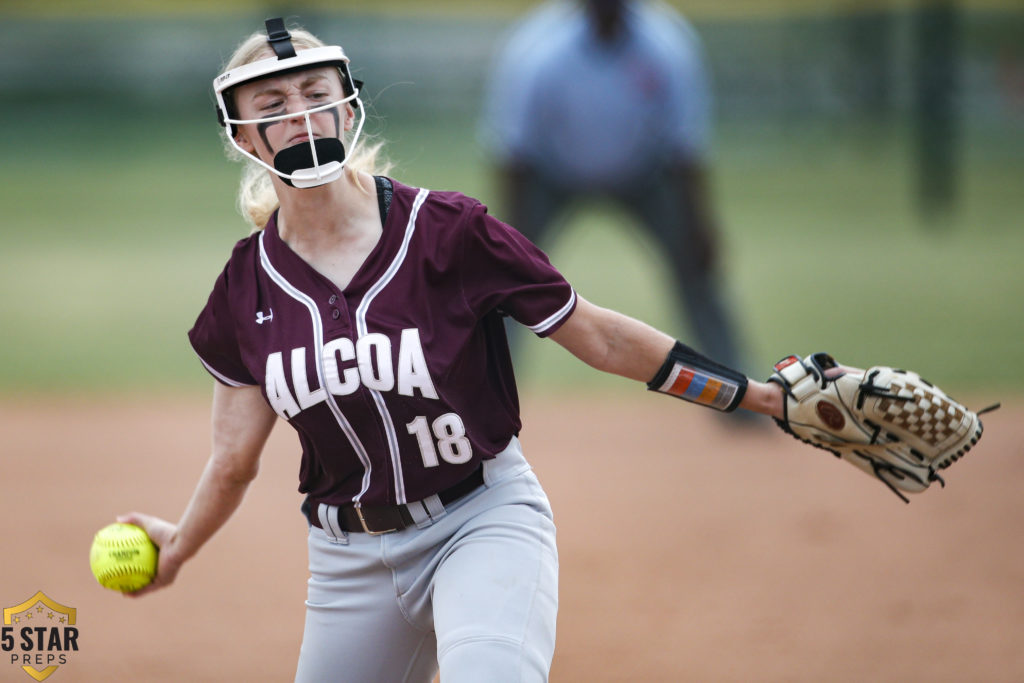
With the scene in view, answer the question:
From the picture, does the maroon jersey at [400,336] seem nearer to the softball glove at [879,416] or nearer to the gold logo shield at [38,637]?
the softball glove at [879,416]

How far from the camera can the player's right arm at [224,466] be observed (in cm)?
310

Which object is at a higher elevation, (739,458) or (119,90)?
(739,458)

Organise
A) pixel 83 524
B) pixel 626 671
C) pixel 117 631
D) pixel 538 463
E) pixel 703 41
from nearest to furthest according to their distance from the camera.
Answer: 1. pixel 626 671
2. pixel 117 631
3. pixel 83 524
4. pixel 538 463
5. pixel 703 41

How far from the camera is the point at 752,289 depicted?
1335cm

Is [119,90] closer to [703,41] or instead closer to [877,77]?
[703,41]

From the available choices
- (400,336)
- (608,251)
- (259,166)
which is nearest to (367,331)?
(400,336)

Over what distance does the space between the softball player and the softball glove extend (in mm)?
247

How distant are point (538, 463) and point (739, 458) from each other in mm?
1292

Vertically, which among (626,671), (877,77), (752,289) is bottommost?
(877,77)

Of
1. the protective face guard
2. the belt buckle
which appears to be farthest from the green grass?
the belt buckle

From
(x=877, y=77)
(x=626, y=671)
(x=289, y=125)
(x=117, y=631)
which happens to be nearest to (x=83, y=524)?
(x=117, y=631)

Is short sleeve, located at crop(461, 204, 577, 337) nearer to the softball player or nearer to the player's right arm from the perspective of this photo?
the softball player

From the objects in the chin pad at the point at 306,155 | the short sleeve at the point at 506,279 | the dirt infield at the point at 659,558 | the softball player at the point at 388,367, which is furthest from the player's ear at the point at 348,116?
the dirt infield at the point at 659,558

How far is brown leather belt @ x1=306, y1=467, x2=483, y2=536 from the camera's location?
2.90 metres
